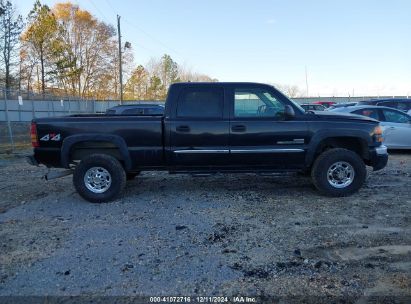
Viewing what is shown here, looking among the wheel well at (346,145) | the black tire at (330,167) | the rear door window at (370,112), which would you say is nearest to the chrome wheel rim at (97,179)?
the black tire at (330,167)

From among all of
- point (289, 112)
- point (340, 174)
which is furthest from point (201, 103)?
point (340, 174)

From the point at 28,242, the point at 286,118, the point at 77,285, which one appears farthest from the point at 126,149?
the point at 77,285

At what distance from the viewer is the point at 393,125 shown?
11.5 metres

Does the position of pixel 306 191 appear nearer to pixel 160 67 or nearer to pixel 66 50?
pixel 66 50

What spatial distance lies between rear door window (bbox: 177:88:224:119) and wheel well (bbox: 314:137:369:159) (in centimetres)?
188

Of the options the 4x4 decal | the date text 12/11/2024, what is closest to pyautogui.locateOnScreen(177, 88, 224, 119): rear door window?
the 4x4 decal

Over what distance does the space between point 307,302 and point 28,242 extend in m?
3.48

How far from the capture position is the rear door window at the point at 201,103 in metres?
6.80

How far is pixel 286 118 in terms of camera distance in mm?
6750

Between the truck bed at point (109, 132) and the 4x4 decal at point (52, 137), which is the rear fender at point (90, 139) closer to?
the truck bed at point (109, 132)

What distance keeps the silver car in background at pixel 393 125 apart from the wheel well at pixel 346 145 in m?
A: 5.07

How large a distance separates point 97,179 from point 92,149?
564 millimetres

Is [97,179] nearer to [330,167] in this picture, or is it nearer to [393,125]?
[330,167]

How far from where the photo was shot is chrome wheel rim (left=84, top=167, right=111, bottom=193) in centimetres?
677
